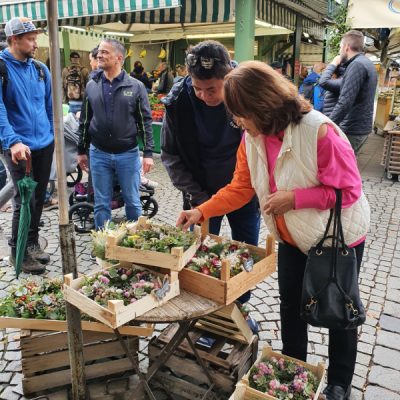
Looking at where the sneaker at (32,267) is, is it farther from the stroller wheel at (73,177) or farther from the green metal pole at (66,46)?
the green metal pole at (66,46)

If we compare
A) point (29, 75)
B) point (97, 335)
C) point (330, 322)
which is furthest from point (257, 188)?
point (29, 75)

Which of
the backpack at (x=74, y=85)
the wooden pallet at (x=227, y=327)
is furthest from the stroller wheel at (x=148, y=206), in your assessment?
the backpack at (x=74, y=85)

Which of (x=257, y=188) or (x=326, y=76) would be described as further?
(x=326, y=76)

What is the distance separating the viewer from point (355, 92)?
5273 mm

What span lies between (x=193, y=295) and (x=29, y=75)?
2750 mm

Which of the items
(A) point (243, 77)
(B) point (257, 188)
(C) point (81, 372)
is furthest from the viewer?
(C) point (81, 372)

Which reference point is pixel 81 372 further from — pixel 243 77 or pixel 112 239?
pixel 243 77

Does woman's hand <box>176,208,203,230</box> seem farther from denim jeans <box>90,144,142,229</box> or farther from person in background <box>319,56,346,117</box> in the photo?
person in background <box>319,56,346,117</box>

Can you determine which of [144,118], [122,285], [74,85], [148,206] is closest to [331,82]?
[144,118]

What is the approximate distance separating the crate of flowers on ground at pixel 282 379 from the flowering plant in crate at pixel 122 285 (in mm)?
661

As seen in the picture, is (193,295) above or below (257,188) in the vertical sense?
below

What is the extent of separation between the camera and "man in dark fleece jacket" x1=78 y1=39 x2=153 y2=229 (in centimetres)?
405

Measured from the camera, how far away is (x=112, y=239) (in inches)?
78.5

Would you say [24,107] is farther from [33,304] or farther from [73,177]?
[73,177]
